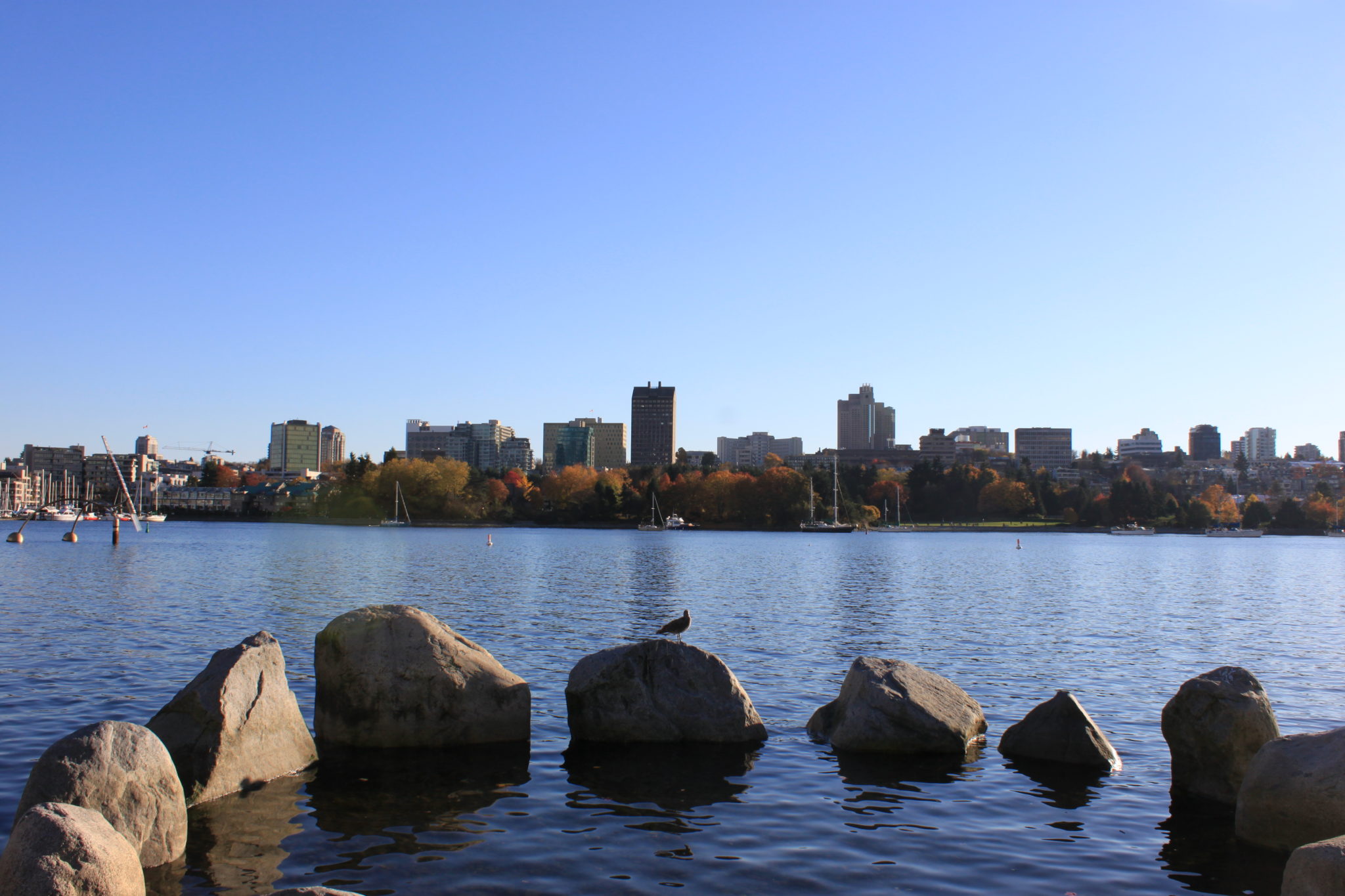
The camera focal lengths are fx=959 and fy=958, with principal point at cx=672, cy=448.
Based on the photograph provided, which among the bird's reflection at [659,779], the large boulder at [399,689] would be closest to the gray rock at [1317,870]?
the bird's reflection at [659,779]

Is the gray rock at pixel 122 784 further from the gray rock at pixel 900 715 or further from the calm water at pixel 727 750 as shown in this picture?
the gray rock at pixel 900 715

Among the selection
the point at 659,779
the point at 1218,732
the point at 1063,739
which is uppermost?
the point at 1218,732

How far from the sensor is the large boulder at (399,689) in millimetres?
13938

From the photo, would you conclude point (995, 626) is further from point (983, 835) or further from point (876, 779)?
point (983, 835)

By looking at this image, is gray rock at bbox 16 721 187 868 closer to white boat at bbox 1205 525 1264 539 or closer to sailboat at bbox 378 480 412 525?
sailboat at bbox 378 480 412 525

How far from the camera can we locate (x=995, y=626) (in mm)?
29953

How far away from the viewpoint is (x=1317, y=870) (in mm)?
7496

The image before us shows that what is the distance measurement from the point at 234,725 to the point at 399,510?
16630 cm

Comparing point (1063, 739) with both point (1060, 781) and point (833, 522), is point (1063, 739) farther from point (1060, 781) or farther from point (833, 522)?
point (833, 522)

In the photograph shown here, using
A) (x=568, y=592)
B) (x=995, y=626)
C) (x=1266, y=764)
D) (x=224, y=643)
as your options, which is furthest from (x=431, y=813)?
(x=568, y=592)

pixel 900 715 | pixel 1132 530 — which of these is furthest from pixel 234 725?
pixel 1132 530

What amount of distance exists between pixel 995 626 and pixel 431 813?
2282 cm

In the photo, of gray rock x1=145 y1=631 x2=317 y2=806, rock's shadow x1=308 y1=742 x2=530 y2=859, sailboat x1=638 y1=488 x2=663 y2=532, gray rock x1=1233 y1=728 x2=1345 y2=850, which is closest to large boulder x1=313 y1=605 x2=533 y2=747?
rock's shadow x1=308 y1=742 x2=530 y2=859

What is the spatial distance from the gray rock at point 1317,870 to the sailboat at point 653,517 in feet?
502
